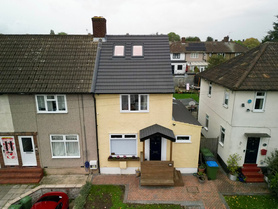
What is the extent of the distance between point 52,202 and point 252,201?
34.8 feet

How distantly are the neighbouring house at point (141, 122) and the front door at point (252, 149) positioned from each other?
339cm

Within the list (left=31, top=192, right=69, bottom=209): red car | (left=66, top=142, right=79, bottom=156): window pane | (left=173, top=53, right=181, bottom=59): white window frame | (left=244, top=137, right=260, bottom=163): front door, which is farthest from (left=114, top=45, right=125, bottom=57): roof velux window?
(left=173, top=53, right=181, bottom=59): white window frame

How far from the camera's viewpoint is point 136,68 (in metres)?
12.2

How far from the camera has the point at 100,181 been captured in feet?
37.8

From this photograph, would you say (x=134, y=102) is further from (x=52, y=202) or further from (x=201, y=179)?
(x=52, y=202)

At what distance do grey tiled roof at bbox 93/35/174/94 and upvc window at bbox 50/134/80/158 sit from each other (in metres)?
3.63

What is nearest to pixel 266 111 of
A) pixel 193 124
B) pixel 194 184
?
pixel 193 124

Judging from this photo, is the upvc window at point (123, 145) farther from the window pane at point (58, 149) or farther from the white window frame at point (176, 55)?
the white window frame at point (176, 55)

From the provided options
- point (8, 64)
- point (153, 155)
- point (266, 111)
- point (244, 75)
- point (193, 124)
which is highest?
point (8, 64)

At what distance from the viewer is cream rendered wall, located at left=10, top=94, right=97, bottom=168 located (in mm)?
11195

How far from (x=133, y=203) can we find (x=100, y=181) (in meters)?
2.76

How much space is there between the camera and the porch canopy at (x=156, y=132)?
35.0ft

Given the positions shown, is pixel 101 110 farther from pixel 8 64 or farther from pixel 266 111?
pixel 266 111

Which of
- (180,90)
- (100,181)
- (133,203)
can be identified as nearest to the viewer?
(133,203)
